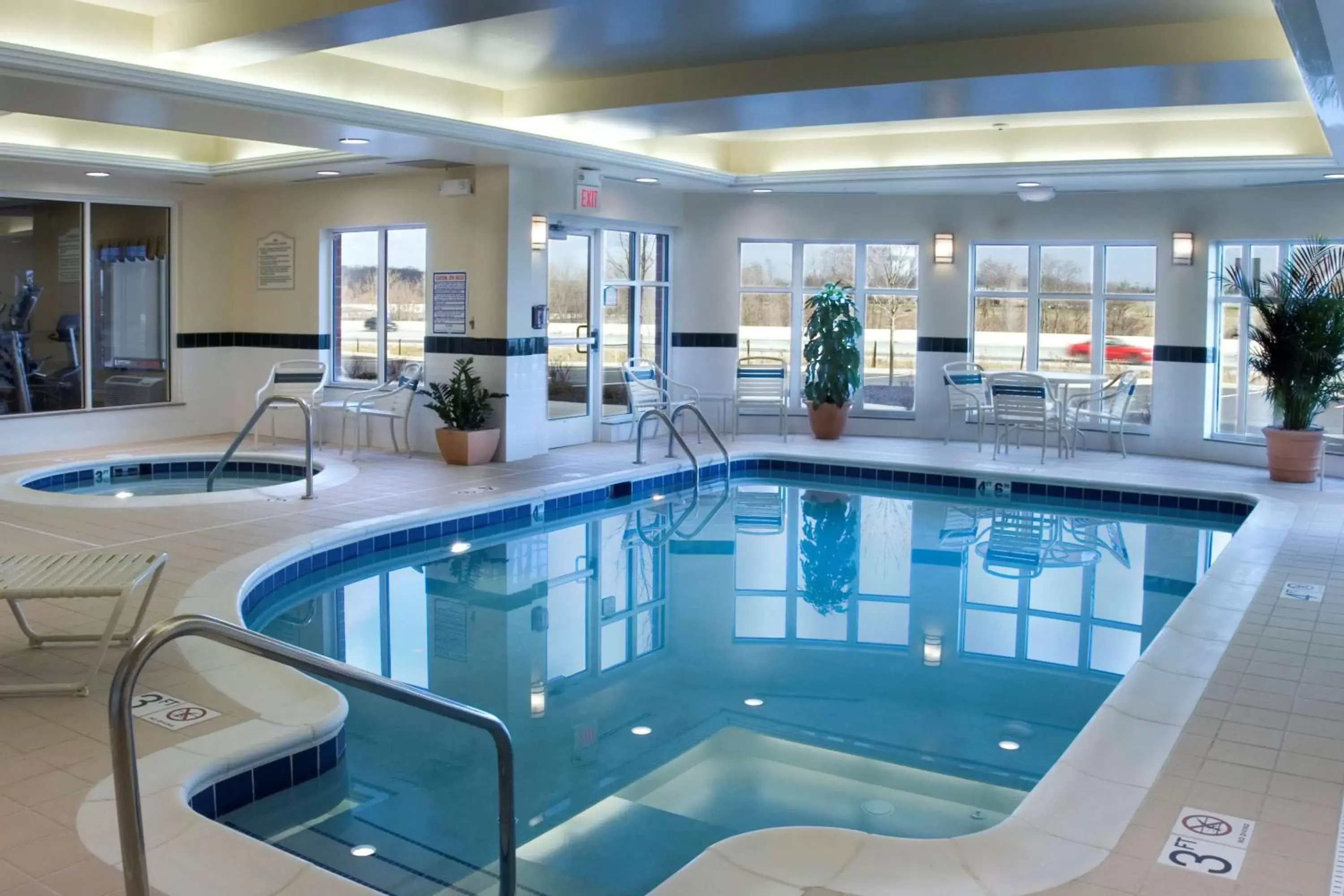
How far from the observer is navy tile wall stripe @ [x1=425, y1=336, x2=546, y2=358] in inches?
389

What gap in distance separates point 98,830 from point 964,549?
228 inches

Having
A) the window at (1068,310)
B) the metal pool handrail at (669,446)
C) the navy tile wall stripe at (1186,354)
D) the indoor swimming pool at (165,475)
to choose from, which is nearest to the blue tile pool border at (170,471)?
the indoor swimming pool at (165,475)

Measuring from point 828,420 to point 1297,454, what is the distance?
4.13 m

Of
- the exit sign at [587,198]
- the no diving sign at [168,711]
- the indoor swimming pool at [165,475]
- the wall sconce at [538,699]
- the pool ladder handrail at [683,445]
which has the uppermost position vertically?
the exit sign at [587,198]

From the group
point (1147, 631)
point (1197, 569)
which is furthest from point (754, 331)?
point (1147, 631)

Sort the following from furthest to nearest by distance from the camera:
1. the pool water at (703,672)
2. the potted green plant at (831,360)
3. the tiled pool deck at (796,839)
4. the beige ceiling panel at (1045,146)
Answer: the potted green plant at (831,360)
the beige ceiling panel at (1045,146)
the pool water at (703,672)
the tiled pool deck at (796,839)

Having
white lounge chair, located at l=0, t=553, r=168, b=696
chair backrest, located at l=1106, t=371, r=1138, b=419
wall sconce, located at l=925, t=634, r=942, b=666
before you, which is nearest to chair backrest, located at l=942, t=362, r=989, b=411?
chair backrest, located at l=1106, t=371, r=1138, b=419

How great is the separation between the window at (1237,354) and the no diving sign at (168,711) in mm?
9682

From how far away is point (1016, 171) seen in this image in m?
9.84

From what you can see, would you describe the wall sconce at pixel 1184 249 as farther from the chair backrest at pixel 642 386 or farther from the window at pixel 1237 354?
the chair backrest at pixel 642 386

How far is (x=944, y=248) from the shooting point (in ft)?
39.0

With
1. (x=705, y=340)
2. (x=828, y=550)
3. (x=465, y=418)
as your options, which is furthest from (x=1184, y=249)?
(x=465, y=418)

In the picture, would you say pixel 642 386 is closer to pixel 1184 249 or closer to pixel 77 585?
pixel 1184 249

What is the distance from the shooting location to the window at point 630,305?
11508 millimetres
